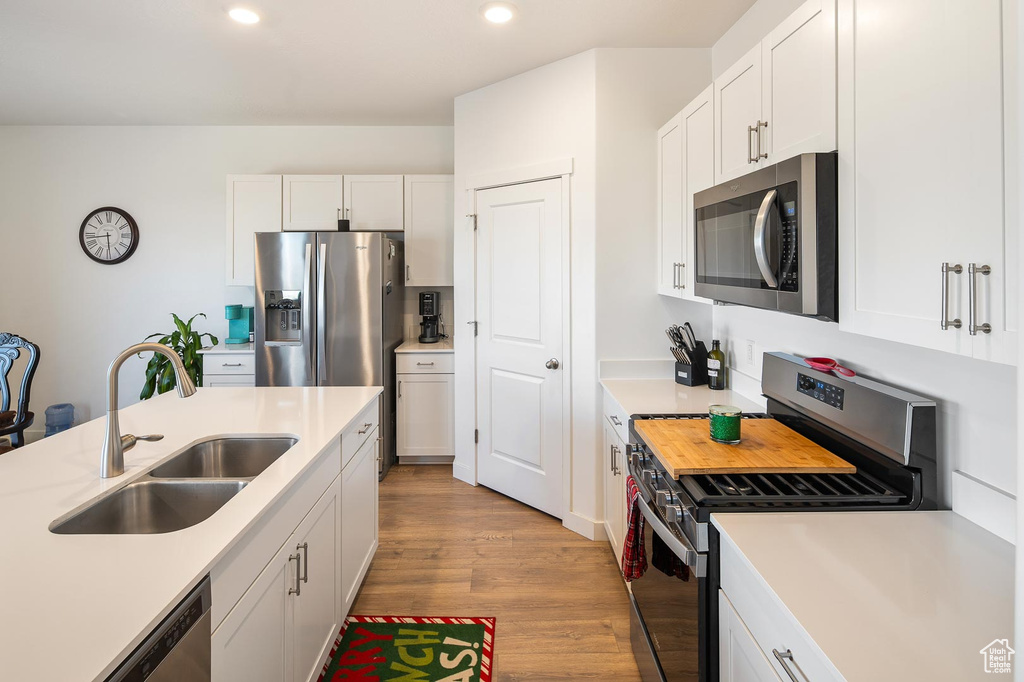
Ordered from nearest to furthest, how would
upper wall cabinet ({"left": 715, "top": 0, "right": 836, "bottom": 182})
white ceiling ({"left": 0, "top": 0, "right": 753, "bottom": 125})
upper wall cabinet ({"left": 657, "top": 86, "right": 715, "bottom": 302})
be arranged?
upper wall cabinet ({"left": 715, "top": 0, "right": 836, "bottom": 182}) → upper wall cabinet ({"left": 657, "top": 86, "right": 715, "bottom": 302}) → white ceiling ({"left": 0, "top": 0, "right": 753, "bottom": 125})

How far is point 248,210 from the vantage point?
14.7 feet

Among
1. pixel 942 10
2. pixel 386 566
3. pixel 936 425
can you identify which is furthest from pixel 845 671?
pixel 386 566

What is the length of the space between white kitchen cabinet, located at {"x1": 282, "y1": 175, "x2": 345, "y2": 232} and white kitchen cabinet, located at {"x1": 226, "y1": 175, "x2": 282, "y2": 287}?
0.25 ft

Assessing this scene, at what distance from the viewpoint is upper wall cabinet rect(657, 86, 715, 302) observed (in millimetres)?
2281

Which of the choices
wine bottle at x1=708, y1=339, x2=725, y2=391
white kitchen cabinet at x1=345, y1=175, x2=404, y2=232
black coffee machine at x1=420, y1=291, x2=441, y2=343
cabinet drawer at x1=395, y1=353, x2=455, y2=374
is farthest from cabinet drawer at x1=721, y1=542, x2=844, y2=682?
white kitchen cabinet at x1=345, y1=175, x2=404, y2=232

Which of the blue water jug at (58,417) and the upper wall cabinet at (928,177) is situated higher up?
the upper wall cabinet at (928,177)

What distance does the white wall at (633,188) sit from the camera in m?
3.02

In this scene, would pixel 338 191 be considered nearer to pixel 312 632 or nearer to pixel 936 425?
pixel 312 632

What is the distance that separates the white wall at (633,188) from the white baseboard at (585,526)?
34.3 inches

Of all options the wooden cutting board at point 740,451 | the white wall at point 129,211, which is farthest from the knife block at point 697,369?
the white wall at point 129,211

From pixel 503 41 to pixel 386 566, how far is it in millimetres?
2655

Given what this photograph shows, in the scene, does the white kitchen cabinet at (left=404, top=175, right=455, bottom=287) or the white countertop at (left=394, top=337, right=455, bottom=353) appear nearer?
the white countertop at (left=394, top=337, right=455, bottom=353)

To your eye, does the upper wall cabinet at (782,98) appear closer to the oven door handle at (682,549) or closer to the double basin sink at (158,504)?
the oven door handle at (682,549)

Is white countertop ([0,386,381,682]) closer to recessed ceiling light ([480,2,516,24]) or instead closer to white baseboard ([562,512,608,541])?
white baseboard ([562,512,608,541])
